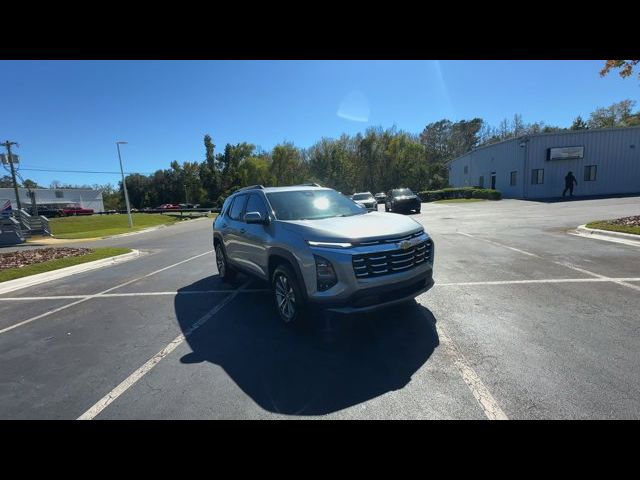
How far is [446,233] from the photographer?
1243 cm

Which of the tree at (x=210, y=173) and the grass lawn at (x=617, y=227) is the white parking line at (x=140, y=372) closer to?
the grass lawn at (x=617, y=227)

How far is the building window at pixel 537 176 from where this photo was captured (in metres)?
29.0

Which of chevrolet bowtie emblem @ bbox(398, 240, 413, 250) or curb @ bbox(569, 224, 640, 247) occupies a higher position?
chevrolet bowtie emblem @ bbox(398, 240, 413, 250)

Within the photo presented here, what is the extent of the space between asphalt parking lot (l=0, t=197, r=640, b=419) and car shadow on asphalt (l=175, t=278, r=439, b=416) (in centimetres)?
2

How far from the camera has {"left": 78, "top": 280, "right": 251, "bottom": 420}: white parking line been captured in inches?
114

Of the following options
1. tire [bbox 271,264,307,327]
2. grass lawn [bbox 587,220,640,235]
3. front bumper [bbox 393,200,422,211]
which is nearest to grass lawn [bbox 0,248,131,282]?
tire [bbox 271,264,307,327]

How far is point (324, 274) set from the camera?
3.63 metres

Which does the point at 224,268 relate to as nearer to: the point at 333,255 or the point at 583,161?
the point at 333,255

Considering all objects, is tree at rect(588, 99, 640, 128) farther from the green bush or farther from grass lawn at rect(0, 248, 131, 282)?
grass lawn at rect(0, 248, 131, 282)

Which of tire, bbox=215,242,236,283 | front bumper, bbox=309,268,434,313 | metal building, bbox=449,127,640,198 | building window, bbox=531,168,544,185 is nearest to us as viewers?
front bumper, bbox=309,268,434,313

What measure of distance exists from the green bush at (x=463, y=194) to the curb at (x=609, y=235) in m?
21.6

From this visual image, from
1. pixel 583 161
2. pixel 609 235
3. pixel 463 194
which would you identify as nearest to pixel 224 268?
pixel 609 235
